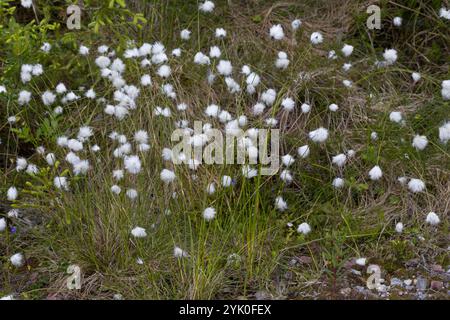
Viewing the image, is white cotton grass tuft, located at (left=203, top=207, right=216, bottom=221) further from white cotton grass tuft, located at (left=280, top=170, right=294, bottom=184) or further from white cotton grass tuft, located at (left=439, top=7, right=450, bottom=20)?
white cotton grass tuft, located at (left=439, top=7, right=450, bottom=20)

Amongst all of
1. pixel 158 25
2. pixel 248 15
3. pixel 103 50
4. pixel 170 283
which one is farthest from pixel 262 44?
pixel 170 283

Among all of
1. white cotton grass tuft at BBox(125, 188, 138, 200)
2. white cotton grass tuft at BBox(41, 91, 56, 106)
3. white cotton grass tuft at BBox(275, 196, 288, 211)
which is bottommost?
white cotton grass tuft at BBox(125, 188, 138, 200)

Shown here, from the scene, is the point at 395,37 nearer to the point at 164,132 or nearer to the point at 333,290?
the point at 164,132

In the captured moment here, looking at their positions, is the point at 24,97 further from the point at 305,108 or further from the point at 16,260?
the point at 305,108

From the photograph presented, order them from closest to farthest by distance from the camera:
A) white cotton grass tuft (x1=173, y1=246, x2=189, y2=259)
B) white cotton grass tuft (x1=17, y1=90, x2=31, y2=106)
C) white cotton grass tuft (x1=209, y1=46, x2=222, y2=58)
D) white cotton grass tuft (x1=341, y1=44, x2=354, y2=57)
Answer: white cotton grass tuft (x1=173, y1=246, x2=189, y2=259) < white cotton grass tuft (x1=17, y1=90, x2=31, y2=106) < white cotton grass tuft (x1=209, y1=46, x2=222, y2=58) < white cotton grass tuft (x1=341, y1=44, x2=354, y2=57)

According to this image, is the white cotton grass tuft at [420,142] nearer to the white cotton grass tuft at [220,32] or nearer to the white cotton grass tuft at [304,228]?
the white cotton grass tuft at [304,228]

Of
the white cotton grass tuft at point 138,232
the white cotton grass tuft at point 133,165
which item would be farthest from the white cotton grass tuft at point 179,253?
the white cotton grass tuft at point 133,165

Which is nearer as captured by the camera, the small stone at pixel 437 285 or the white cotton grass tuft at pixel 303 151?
the small stone at pixel 437 285

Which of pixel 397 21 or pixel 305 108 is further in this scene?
pixel 397 21

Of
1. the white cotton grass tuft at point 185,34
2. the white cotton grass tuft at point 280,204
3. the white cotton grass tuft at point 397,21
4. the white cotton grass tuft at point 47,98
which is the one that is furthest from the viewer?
the white cotton grass tuft at point 397,21

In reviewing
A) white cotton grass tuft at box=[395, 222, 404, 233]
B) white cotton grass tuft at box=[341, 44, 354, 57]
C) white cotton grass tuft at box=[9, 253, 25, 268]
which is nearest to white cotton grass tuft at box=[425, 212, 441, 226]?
white cotton grass tuft at box=[395, 222, 404, 233]

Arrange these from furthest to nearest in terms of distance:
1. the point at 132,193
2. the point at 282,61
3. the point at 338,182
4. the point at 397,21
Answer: the point at 397,21 → the point at 282,61 → the point at 338,182 → the point at 132,193

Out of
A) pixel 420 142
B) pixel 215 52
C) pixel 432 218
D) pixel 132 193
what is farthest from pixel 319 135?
pixel 132 193

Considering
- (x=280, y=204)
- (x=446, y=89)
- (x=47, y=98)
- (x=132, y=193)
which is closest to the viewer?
(x=132, y=193)
